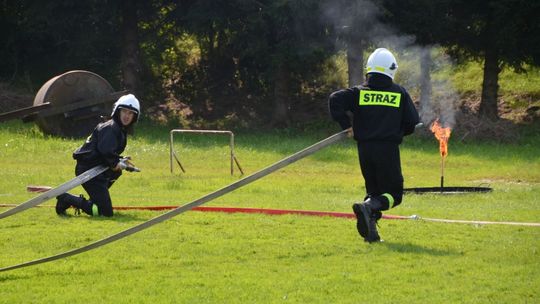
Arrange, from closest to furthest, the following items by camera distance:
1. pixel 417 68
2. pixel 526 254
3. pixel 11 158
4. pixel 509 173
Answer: pixel 526 254 < pixel 509 173 < pixel 11 158 < pixel 417 68

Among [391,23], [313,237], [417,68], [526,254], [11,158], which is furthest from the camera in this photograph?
[417,68]

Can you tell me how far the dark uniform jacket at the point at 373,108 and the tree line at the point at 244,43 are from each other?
16.9 metres

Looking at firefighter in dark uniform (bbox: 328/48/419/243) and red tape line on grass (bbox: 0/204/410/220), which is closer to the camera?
firefighter in dark uniform (bbox: 328/48/419/243)

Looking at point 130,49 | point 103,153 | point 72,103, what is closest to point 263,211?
point 103,153

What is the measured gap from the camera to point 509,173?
20375 millimetres

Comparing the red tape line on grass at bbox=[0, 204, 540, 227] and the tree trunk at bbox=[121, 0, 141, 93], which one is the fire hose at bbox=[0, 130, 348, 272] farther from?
the tree trunk at bbox=[121, 0, 141, 93]

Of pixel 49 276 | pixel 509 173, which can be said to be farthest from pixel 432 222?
pixel 509 173

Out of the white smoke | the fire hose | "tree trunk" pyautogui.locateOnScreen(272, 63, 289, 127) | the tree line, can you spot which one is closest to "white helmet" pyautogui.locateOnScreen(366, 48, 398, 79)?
the fire hose

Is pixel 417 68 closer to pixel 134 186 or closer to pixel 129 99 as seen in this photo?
pixel 134 186

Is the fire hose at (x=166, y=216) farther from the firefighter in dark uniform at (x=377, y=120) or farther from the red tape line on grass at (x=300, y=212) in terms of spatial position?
the red tape line on grass at (x=300, y=212)

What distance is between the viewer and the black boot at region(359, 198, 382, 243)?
9438 mm

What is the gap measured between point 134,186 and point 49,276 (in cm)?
863

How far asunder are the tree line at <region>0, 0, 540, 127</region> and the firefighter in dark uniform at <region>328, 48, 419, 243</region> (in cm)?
1683

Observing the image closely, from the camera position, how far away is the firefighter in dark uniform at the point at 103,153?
1158cm
